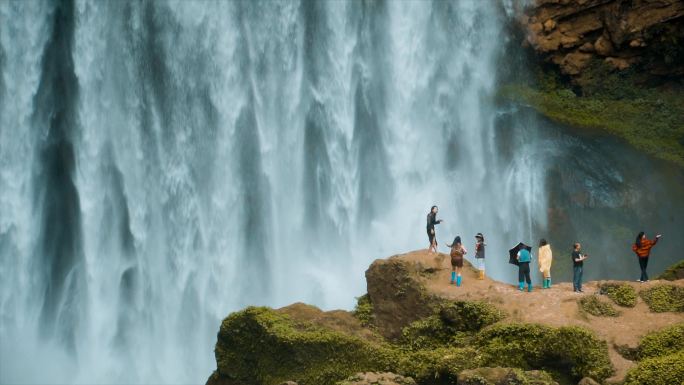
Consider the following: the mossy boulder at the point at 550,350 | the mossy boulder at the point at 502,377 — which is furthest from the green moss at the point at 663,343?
the mossy boulder at the point at 502,377

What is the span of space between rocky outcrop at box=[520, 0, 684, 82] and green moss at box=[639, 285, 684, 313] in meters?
17.9

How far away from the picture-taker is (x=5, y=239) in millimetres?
33500

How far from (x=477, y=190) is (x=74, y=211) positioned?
13.8 metres

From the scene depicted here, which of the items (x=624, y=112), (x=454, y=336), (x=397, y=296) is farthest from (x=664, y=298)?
(x=624, y=112)

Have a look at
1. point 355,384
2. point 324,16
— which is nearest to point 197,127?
point 324,16

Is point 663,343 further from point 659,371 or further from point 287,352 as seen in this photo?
point 287,352

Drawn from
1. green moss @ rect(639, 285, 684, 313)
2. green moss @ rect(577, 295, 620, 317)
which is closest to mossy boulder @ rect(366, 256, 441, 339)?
green moss @ rect(577, 295, 620, 317)

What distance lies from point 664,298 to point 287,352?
288 inches

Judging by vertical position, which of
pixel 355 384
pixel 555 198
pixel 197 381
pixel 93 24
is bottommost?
pixel 355 384

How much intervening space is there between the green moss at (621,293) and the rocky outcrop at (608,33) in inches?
693

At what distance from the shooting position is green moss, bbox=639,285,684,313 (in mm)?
A: 18906

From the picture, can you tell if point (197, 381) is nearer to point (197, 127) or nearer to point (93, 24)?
point (197, 127)

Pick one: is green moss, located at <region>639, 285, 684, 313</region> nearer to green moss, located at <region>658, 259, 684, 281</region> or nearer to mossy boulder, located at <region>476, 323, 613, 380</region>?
mossy boulder, located at <region>476, 323, 613, 380</region>

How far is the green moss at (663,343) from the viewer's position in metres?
17.9
